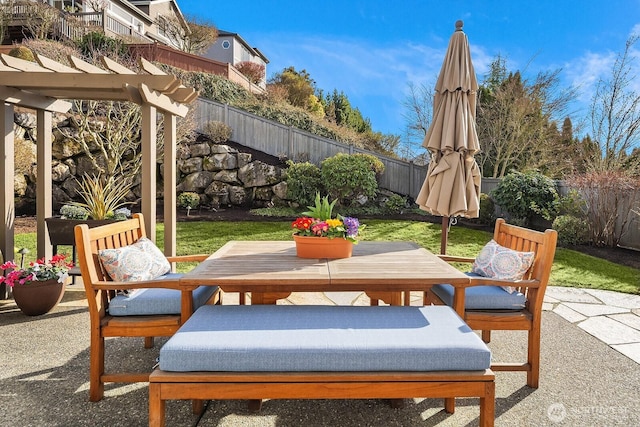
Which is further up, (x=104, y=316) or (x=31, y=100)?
(x=31, y=100)

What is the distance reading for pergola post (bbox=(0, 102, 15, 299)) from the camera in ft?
13.8

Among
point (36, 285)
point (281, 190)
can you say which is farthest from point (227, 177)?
point (36, 285)

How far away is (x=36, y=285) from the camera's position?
12.0 feet

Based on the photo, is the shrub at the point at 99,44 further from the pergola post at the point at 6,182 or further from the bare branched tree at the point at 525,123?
the bare branched tree at the point at 525,123

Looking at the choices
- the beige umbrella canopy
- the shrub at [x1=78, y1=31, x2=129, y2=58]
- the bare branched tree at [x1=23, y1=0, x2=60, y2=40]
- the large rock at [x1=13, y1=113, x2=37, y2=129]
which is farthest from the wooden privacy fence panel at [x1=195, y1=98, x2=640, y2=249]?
the beige umbrella canopy

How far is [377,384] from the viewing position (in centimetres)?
180

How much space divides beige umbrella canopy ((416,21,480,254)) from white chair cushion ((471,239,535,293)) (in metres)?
1.18

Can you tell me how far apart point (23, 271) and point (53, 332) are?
2.29 feet

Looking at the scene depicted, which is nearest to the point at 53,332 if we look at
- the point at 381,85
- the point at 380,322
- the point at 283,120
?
the point at 380,322

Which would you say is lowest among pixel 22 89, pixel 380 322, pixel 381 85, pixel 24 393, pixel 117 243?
pixel 24 393

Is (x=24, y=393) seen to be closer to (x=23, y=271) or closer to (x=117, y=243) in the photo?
(x=117, y=243)

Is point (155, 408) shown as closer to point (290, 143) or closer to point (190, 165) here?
point (190, 165)

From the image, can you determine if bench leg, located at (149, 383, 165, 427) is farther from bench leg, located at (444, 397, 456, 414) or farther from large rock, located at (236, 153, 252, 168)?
large rock, located at (236, 153, 252, 168)

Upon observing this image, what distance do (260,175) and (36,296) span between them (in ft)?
28.2
